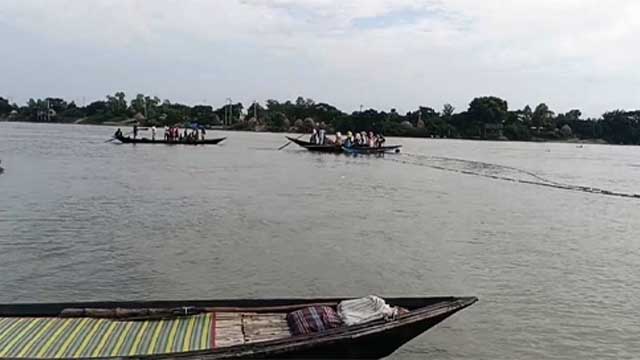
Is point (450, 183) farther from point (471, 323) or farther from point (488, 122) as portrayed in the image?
point (488, 122)

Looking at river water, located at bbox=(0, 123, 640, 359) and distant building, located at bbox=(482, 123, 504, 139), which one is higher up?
distant building, located at bbox=(482, 123, 504, 139)

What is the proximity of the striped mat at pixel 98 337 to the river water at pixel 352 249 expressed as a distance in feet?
11.2

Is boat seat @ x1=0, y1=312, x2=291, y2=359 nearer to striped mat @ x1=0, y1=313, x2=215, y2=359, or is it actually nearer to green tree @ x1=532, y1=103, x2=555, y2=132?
striped mat @ x1=0, y1=313, x2=215, y2=359

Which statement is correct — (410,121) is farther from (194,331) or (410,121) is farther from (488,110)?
(194,331)

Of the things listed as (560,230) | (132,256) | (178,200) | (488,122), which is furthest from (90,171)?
(488,122)

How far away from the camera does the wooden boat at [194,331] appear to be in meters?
7.30

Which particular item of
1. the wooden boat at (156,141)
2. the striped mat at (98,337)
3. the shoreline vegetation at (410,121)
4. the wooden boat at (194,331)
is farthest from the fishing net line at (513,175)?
the shoreline vegetation at (410,121)

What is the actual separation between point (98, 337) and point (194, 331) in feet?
3.65

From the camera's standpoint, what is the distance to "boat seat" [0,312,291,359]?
24.3 ft

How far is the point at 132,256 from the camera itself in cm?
1603

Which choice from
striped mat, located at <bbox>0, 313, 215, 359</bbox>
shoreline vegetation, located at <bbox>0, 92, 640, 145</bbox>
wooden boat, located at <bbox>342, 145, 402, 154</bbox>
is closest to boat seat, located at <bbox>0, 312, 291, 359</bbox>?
striped mat, located at <bbox>0, 313, 215, 359</bbox>

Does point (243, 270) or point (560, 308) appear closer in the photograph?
point (560, 308)

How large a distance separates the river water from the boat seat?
2.68 m

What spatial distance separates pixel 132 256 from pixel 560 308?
9729mm
